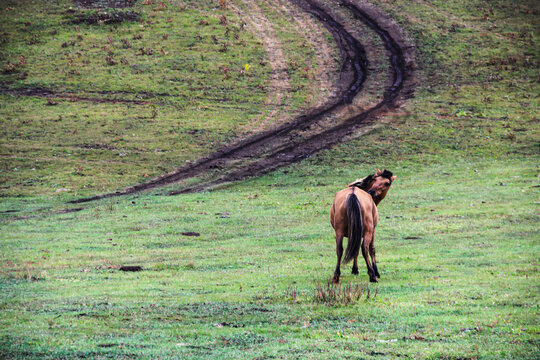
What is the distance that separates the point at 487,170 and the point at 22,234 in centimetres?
2877

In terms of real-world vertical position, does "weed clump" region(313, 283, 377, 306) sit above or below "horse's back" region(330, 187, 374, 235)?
below

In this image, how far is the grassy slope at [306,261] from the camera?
11.5 m

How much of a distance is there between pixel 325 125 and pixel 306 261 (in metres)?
28.8

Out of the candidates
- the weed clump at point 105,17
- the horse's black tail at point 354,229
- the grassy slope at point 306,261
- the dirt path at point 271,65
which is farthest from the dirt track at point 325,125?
the weed clump at point 105,17

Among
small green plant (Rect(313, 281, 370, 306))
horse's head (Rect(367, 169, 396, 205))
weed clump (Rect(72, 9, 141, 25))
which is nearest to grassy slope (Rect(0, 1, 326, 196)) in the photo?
weed clump (Rect(72, 9, 141, 25))

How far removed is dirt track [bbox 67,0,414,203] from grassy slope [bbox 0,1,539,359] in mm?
2077

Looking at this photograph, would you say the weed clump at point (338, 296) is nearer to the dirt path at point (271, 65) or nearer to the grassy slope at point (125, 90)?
the grassy slope at point (125, 90)

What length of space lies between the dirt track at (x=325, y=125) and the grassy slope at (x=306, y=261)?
2.08 m

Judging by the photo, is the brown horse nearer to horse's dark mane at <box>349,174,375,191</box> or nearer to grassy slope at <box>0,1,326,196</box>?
horse's dark mane at <box>349,174,375,191</box>

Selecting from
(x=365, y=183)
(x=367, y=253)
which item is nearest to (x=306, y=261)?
(x=365, y=183)

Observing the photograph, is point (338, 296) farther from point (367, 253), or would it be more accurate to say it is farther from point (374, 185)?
point (374, 185)

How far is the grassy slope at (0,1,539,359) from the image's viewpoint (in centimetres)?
1148

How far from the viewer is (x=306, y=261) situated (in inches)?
837

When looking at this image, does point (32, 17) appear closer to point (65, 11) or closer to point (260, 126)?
point (65, 11)
